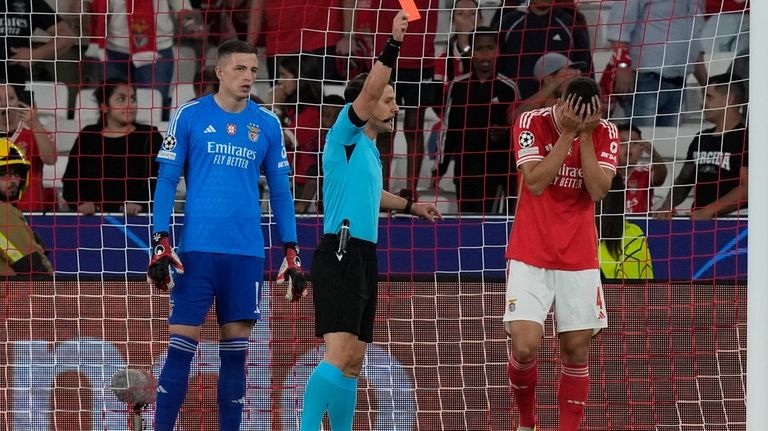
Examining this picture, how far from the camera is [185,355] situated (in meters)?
5.78

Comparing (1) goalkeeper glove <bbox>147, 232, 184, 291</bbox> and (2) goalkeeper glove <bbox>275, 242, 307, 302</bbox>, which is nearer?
(1) goalkeeper glove <bbox>147, 232, 184, 291</bbox>

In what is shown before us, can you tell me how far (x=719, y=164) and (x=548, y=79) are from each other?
4.25ft

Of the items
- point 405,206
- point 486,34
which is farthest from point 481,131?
point 405,206

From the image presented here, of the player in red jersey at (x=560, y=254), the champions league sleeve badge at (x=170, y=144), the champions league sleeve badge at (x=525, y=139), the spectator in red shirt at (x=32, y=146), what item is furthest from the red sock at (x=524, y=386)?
the spectator in red shirt at (x=32, y=146)

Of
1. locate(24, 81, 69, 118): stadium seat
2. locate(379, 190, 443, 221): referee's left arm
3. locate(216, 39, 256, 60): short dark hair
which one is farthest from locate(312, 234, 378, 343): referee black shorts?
locate(24, 81, 69, 118): stadium seat

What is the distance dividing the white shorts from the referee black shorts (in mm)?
711

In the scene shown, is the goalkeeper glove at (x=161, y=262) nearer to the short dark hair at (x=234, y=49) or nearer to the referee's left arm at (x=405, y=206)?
the short dark hair at (x=234, y=49)

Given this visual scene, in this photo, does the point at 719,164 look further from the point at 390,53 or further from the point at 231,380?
the point at 231,380

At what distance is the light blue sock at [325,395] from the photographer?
5.71 metres

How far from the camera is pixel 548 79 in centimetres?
852

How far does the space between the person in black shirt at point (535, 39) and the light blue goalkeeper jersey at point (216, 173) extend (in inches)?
117

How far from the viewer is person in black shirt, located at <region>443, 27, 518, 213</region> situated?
27.5 feet

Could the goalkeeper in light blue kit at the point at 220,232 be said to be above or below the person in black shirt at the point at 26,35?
below

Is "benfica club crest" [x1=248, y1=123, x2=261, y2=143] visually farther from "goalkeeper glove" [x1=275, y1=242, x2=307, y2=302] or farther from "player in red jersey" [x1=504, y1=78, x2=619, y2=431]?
"player in red jersey" [x1=504, y1=78, x2=619, y2=431]
